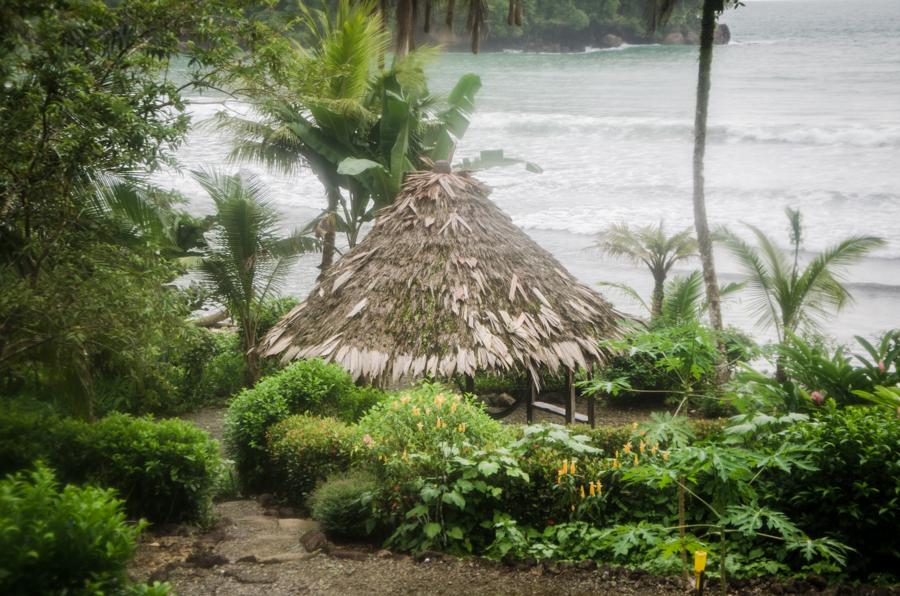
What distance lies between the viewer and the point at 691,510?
18.0 feet

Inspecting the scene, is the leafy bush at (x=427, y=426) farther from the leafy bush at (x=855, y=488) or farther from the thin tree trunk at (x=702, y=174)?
the thin tree trunk at (x=702, y=174)

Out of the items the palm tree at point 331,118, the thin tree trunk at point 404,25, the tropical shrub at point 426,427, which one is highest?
the thin tree trunk at point 404,25

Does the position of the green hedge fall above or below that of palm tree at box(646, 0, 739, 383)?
below

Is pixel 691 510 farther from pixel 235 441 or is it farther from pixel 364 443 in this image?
pixel 235 441

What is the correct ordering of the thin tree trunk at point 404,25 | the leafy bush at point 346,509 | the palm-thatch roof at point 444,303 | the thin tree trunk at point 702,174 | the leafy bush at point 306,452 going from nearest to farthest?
the leafy bush at point 346,509
the leafy bush at point 306,452
the palm-thatch roof at point 444,303
the thin tree trunk at point 702,174
the thin tree trunk at point 404,25

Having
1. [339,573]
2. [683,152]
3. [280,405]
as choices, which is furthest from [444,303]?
[683,152]

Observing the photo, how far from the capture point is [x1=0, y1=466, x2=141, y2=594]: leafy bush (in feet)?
10.6

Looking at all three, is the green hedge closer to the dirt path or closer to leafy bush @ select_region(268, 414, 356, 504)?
the dirt path

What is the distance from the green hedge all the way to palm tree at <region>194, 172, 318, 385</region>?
5281 mm

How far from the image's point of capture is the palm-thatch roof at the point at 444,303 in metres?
8.61

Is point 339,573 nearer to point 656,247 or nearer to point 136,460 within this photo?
point 136,460

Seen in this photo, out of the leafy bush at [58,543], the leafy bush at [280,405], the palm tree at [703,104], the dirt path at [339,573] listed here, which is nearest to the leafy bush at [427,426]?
the dirt path at [339,573]

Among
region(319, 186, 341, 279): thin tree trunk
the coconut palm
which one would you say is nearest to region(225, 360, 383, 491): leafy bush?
region(319, 186, 341, 279): thin tree trunk

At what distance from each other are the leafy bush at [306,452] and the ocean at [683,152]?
1430 centimetres
